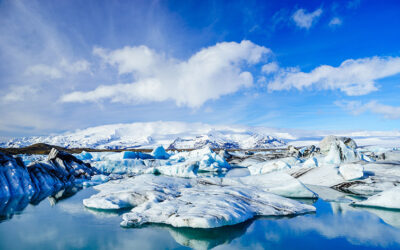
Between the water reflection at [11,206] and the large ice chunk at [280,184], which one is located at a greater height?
the large ice chunk at [280,184]

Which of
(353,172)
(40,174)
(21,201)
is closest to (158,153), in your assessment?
(40,174)

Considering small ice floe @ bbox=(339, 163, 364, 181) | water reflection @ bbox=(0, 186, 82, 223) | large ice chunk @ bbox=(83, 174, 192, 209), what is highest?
small ice floe @ bbox=(339, 163, 364, 181)

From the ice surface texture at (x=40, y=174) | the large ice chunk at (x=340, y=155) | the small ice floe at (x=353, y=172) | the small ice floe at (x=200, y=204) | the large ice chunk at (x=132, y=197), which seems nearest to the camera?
the small ice floe at (x=200, y=204)

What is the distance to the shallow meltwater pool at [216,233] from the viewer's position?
12.5 feet

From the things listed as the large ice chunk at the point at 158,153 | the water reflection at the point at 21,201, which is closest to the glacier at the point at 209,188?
the water reflection at the point at 21,201

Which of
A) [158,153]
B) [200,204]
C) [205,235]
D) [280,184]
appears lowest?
[205,235]

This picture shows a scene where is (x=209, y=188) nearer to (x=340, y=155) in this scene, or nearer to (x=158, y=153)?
(x=340, y=155)

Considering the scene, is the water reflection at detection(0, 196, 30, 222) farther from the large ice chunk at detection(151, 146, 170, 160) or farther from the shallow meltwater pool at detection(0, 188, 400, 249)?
the large ice chunk at detection(151, 146, 170, 160)

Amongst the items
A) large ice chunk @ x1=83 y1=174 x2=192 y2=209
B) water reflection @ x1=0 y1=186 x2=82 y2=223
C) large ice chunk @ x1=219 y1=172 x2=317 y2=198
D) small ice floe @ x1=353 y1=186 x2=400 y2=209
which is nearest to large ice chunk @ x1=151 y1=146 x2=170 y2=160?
water reflection @ x1=0 y1=186 x2=82 y2=223

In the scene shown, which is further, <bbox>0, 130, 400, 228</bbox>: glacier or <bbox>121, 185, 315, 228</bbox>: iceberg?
<bbox>0, 130, 400, 228</bbox>: glacier

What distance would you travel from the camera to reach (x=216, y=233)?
167 inches

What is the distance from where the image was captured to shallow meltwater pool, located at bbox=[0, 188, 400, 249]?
12.5 ft

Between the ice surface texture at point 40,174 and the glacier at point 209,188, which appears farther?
the ice surface texture at point 40,174

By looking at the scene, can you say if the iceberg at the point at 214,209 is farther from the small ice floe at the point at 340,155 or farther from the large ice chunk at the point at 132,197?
the small ice floe at the point at 340,155
